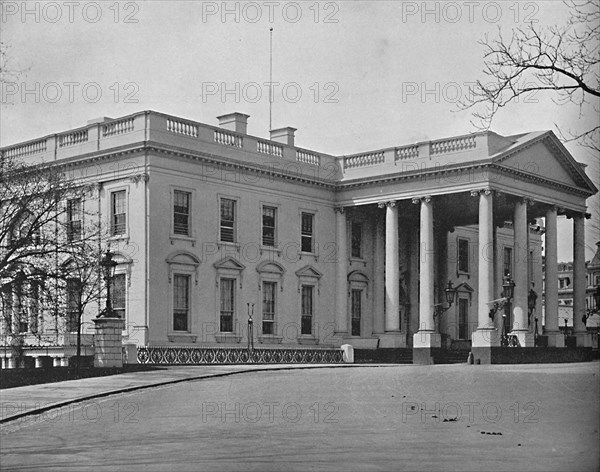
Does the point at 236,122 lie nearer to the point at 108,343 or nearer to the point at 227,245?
the point at 227,245

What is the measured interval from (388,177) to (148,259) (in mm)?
13454

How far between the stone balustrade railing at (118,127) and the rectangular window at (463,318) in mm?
25088

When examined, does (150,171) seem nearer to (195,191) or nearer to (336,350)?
(195,191)

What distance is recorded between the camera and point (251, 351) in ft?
138

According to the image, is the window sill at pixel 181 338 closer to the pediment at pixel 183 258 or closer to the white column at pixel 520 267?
the pediment at pixel 183 258

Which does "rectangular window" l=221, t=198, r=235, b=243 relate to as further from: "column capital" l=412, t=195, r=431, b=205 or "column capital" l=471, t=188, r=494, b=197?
"column capital" l=471, t=188, r=494, b=197

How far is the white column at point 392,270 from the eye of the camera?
48.3m

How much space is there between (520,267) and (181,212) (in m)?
16.6

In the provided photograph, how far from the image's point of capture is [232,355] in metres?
41.5

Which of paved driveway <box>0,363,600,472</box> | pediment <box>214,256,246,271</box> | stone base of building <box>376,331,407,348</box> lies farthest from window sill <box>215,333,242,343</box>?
paved driveway <box>0,363,600,472</box>

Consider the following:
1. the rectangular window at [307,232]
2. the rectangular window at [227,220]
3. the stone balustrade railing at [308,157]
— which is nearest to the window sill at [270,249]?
the rectangular window at [227,220]

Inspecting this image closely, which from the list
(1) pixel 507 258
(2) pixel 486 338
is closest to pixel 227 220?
(2) pixel 486 338

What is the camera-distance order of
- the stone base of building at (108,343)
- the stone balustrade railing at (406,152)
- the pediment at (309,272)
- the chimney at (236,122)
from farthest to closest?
the pediment at (309,272) → the stone balustrade railing at (406,152) → the chimney at (236,122) → the stone base of building at (108,343)

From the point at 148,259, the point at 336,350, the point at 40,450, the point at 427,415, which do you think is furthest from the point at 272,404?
the point at 336,350
